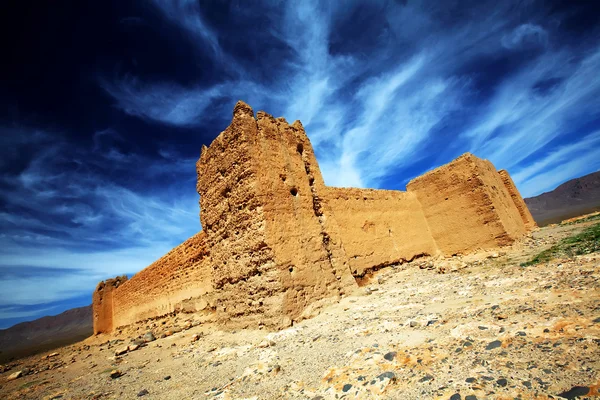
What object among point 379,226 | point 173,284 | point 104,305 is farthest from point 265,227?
point 104,305

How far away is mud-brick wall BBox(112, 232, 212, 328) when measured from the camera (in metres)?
8.45

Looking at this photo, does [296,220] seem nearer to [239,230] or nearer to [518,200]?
[239,230]

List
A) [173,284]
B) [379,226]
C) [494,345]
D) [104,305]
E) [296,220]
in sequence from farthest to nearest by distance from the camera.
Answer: [104,305] < [173,284] < [379,226] < [296,220] < [494,345]

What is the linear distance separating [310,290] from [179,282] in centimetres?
614

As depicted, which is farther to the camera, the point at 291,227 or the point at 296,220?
the point at 296,220

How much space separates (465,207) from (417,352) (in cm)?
845

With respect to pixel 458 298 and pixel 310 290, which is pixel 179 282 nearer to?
pixel 310 290

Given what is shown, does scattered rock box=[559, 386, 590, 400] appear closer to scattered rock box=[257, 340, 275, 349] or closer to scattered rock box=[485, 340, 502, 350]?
scattered rock box=[485, 340, 502, 350]

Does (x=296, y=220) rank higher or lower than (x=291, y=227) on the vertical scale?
higher

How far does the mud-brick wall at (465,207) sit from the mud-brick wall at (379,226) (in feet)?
1.48

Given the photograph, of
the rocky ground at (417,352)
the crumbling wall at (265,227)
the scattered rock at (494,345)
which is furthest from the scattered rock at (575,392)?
the crumbling wall at (265,227)

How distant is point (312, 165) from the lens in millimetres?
6852

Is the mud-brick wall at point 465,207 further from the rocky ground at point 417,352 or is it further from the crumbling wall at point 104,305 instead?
the crumbling wall at point 104,305

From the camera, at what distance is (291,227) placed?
17.8 feet
